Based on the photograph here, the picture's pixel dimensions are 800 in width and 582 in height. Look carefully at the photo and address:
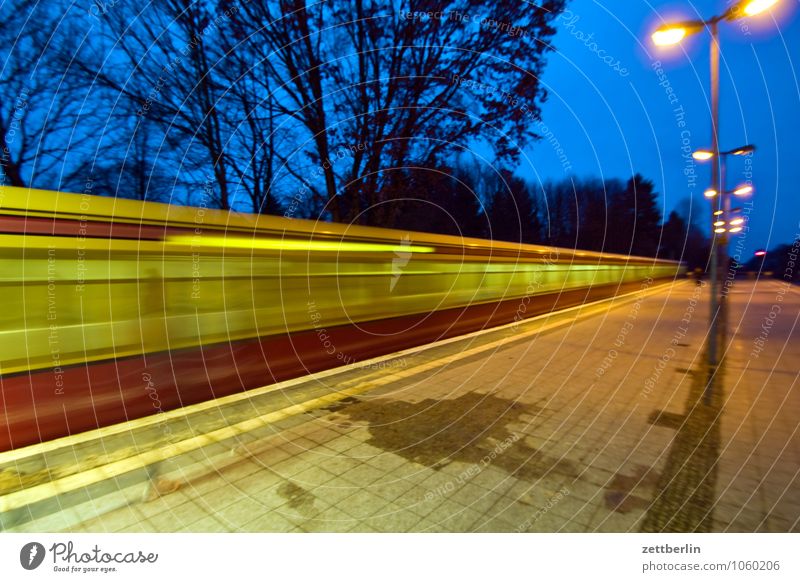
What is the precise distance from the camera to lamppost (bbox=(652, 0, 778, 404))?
4449mm

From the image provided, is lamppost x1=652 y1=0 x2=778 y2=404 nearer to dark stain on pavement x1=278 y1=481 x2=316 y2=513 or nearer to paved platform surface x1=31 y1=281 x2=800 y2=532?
paved platform surface x1=31 y1=281 x2=800 y2=532

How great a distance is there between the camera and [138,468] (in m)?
3.30

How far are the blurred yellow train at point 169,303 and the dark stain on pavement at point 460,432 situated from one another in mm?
2144

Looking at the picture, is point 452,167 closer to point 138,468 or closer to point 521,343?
point 521,343

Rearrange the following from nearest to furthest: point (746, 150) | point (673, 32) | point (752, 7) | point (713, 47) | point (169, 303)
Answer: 1. point (752, 7)
2. point (169, 303)
3. point (673, 32)
4. point (713, 47)
5. point (746, 150)

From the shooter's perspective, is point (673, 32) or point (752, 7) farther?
point (673, 32)
